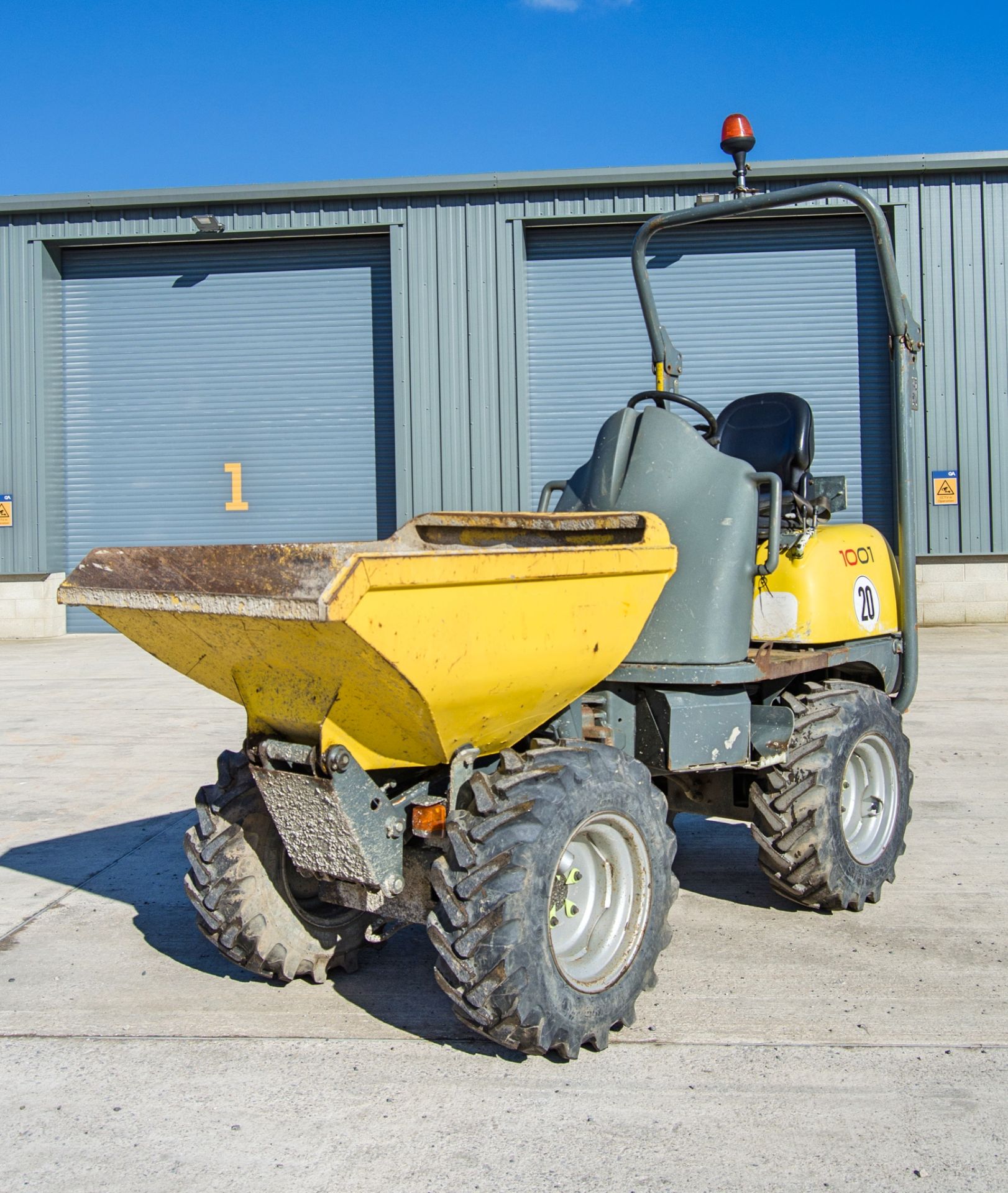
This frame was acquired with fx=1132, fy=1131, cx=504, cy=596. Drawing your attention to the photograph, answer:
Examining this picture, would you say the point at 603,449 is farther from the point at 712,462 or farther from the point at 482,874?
the point at 482,874

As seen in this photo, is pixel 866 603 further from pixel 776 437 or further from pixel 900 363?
pixel 900 363

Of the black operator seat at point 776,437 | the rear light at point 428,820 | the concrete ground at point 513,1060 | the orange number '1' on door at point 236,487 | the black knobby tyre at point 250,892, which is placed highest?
the orange number '1' on door at point 236,487

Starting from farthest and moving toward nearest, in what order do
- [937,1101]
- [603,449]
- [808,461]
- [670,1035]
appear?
1. [808,461]
2. [603,449]
3. [670,1035]
4. [937,1101]

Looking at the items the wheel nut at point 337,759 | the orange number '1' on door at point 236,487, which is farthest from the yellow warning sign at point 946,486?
the wheel nut at point 337,759

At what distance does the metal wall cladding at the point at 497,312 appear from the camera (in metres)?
15.1

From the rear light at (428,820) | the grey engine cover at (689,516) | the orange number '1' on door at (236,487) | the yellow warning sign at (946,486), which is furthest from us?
the orange number '1' on door at (236,487)

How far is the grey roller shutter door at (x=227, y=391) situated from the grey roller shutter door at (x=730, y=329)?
2388mm

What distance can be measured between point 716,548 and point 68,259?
15.1 m

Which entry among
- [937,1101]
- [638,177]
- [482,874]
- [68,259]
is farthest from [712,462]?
[68,259]

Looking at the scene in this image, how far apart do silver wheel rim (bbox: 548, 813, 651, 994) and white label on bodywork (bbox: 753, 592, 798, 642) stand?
1.41 meters

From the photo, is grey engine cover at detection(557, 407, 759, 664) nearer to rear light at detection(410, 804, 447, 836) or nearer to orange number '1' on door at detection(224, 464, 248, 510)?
rear light at detection(410, 804, 447, 836)

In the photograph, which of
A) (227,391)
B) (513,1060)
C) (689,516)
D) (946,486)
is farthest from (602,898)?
(227,391)

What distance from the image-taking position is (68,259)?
16500 millimetres

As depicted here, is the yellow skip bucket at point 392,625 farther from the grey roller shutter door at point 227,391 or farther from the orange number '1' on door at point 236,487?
the orange number '1' on door at point 236,487
